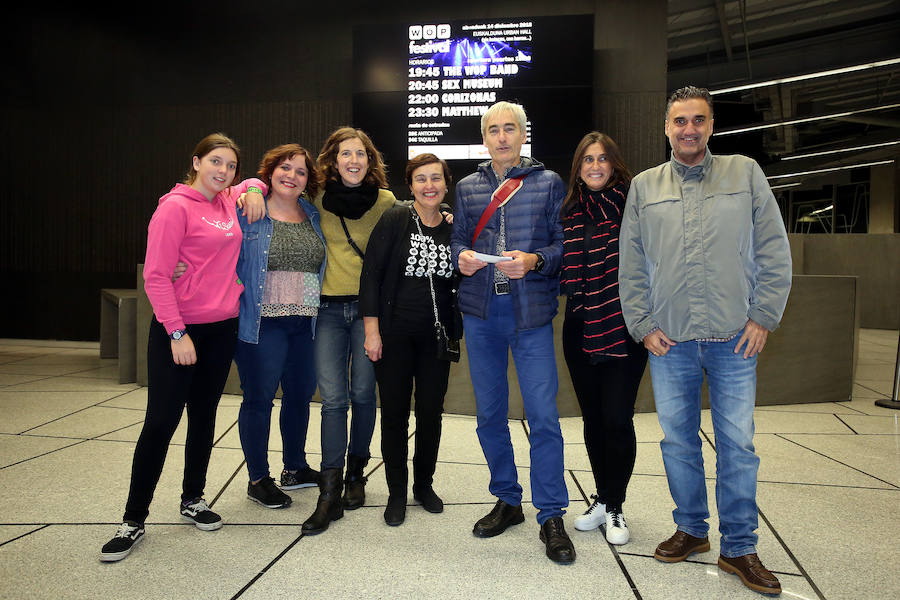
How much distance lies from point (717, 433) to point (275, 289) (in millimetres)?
1705

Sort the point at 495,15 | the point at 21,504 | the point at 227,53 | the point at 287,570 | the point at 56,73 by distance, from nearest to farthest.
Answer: the point at 287,570, the point at 21,504, the point at 495,15, the point at 227,53, the point at 56,73

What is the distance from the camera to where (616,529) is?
2.28 metres

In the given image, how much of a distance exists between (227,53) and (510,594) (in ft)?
22.2

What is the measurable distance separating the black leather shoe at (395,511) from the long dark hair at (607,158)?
1.27 metres

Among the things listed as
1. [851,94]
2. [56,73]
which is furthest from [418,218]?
[851,94]

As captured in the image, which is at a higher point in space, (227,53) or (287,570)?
(227,53)

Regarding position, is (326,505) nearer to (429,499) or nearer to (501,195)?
(429,499)

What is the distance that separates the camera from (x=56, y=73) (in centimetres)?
747

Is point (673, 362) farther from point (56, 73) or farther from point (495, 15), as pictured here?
point (56, 73)

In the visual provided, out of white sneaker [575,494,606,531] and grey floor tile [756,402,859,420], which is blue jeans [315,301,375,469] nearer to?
white sneaker [575,494,606,531]

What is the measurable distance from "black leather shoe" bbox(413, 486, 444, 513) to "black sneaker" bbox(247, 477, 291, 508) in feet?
1.78

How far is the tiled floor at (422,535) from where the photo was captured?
6.41 ft

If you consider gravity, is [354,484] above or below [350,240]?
below

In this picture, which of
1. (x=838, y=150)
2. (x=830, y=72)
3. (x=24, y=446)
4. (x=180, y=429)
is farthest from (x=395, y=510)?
(x=838, y=150)
